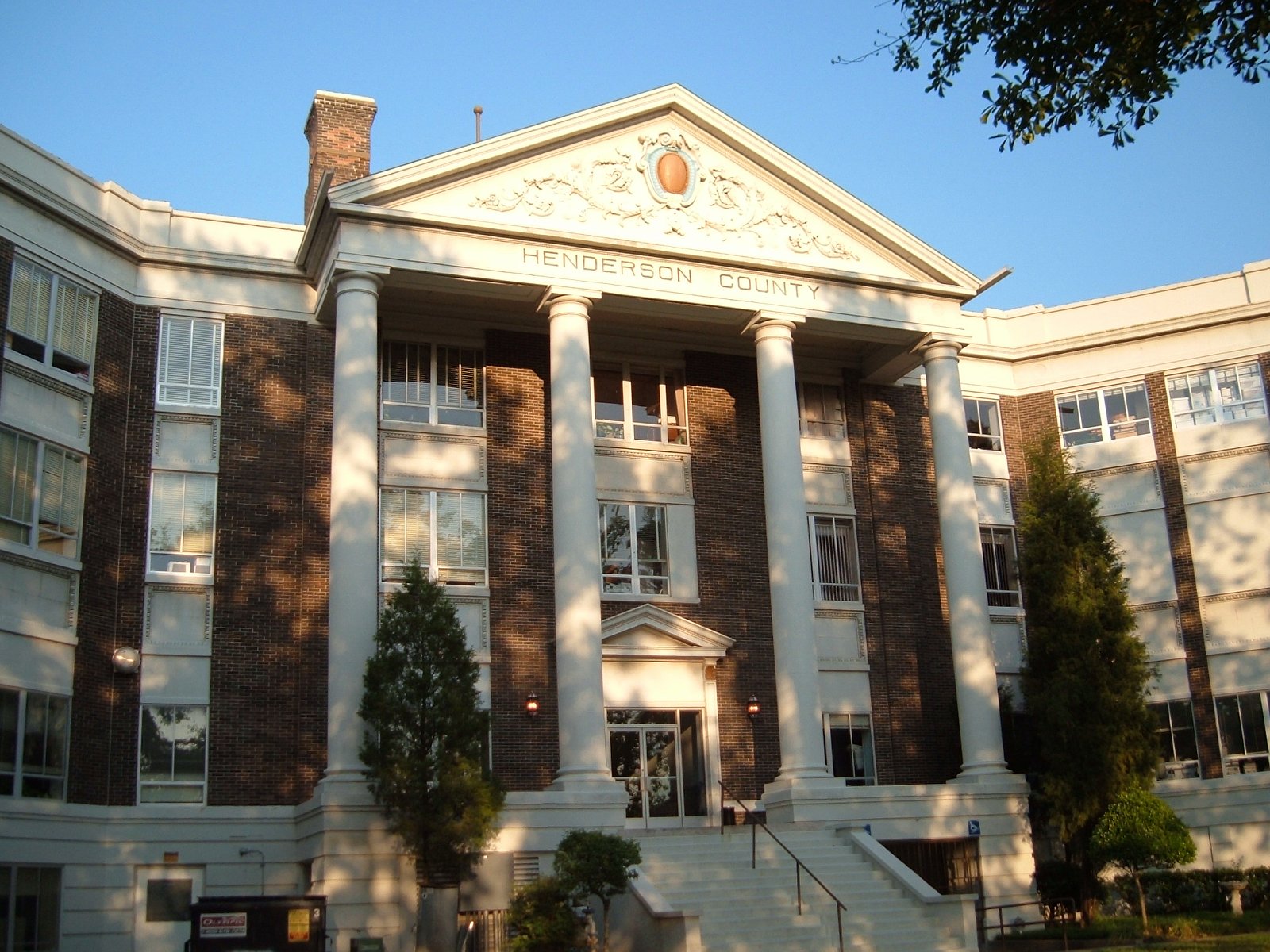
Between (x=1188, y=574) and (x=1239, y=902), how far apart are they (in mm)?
8572

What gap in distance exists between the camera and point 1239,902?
26047mm

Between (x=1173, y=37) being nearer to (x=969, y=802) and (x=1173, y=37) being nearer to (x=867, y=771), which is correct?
(x=969, y=802)

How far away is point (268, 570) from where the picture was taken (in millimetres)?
26250

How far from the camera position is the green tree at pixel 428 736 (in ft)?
68.6

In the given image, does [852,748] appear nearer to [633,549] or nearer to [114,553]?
[633,549]

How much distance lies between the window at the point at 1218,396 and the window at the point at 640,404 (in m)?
12.1

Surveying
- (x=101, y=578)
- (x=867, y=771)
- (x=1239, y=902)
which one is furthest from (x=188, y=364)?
(x=1239, y=902)

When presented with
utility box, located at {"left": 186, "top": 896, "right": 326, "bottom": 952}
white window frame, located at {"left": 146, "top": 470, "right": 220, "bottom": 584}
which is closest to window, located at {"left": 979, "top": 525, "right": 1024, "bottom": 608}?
white window frame, located at {"left": 146, "top": 470, "right": 220, "bottom": 584}

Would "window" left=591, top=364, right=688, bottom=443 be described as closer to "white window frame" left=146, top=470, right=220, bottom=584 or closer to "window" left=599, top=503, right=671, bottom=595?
"window" left=599, top=503, right=671, bottom=595

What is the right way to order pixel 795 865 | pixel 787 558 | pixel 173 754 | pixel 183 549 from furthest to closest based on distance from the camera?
pixel 787 558, pixel 183 549, pixel 173 754, pixel 795 865

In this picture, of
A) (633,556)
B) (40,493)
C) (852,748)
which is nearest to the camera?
(40,493)

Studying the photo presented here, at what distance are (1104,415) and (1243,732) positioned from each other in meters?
8.02

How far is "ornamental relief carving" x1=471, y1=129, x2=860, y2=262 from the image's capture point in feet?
89.4

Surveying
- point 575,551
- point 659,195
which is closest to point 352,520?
point 575,551
